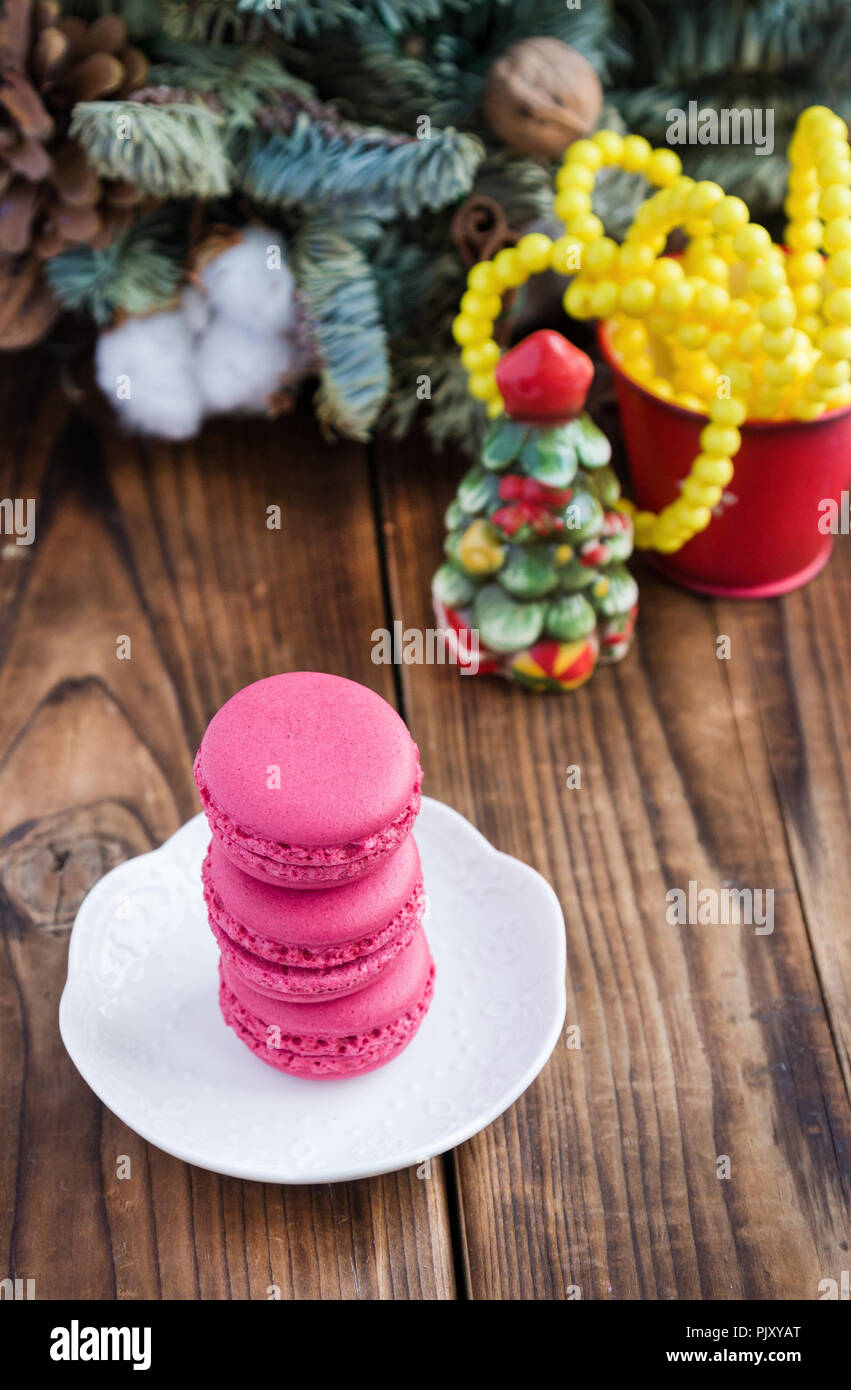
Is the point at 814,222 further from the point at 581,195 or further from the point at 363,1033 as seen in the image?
the point at 363,1033

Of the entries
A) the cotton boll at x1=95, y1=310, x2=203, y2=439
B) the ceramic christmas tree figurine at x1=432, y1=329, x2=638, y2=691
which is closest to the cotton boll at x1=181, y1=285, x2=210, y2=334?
the cotton boll at x1=95, y1=310, x2=203, y2=439

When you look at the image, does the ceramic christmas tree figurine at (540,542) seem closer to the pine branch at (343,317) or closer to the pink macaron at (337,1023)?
the pine branch at (343,317)

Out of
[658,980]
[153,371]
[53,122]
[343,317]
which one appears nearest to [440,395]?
[343,317]

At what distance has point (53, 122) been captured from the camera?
878mm

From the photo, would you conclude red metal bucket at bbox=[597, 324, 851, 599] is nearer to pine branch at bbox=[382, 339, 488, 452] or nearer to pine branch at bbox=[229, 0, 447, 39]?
pine branch at bbox=[382, 339, 488, 452]

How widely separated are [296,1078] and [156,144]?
1.97ft

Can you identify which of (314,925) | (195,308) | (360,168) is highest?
(360,168)

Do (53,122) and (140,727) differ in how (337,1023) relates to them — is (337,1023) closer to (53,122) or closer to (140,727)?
(140,727)

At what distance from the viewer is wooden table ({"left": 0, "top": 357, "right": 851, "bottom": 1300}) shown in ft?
2.14

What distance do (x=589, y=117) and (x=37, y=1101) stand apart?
741 mm

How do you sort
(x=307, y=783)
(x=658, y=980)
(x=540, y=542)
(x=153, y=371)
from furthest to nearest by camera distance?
(x=153, y=371), (x=540, y=542), (x=658, y=980), (x=307, y=783)

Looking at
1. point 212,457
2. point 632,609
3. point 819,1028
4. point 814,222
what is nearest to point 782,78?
point 814,222

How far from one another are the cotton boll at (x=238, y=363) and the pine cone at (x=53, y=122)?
10cm

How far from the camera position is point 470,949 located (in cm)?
74
